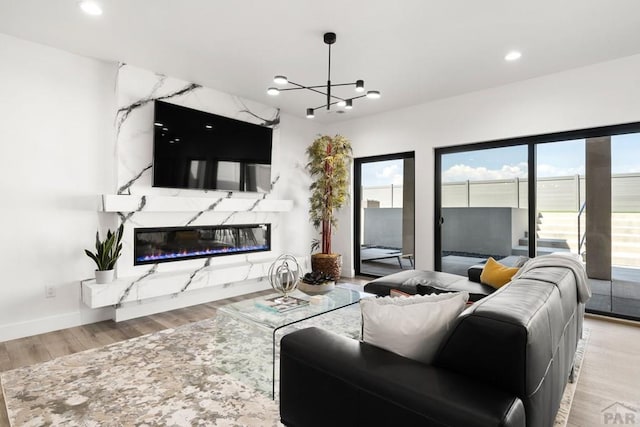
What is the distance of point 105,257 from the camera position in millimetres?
3439

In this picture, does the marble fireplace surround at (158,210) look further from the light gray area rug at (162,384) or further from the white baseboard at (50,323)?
the light gray area rug at (162,384)

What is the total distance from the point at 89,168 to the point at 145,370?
2.26 meters

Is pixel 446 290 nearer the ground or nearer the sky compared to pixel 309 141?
nearer the ground

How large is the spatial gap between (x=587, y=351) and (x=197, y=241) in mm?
4101

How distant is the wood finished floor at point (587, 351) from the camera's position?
2096mm

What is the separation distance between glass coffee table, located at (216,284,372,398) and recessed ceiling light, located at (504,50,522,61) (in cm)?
281

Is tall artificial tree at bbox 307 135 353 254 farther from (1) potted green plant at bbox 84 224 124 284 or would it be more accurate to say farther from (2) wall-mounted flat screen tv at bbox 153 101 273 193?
(1) potted green plant at bbox 84 224 124 284

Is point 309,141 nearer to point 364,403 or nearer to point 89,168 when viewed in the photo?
point 89,168

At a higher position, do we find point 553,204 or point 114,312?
point 553,204

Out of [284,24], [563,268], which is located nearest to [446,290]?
[563,268]

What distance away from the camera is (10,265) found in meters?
3.14

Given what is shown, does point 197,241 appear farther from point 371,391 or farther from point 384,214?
point 371,391

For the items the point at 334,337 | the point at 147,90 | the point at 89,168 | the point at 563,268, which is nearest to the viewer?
the point at 334,337

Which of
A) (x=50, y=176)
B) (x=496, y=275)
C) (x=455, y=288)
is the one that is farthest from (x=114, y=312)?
(x=496, y=275)
